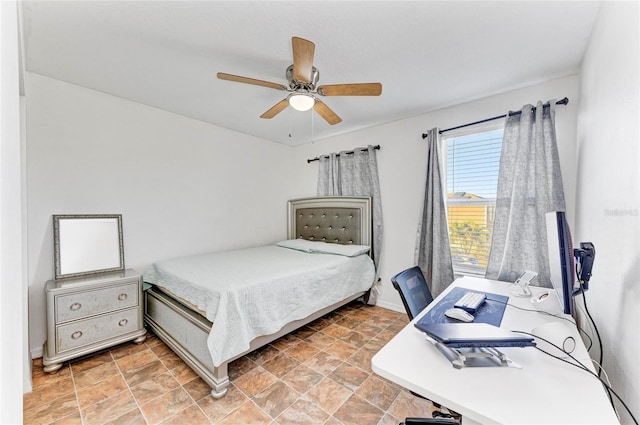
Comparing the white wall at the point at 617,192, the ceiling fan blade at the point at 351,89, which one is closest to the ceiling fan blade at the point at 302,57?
the ceiling fan blade at the point at 351,89

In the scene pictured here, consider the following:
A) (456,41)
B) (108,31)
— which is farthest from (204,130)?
(456,41)

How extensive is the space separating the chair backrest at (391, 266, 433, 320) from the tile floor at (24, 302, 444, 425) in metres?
0.69

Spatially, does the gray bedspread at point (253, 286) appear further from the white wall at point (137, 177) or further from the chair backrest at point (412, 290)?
the chair backrest at point (412, 290)

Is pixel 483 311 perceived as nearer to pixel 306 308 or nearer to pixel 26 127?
pixel 306 308

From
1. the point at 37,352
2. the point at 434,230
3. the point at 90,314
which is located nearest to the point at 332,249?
the point at 434,230

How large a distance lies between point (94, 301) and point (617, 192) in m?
3.44

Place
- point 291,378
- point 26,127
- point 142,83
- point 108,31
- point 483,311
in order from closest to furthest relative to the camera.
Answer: point 483,311 < point 108,31 < point 291,378 < point 26,127 < point 142,83

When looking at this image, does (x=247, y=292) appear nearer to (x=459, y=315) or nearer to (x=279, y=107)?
(x=459, y=315)

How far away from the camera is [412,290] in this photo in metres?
1.58

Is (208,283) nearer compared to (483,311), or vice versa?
(483,311)

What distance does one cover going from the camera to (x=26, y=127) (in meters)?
2.09

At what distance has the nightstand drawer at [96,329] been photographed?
1.99 m

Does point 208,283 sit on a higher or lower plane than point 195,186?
lower

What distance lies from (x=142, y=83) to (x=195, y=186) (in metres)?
1.20
